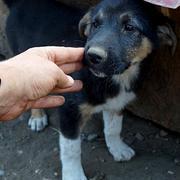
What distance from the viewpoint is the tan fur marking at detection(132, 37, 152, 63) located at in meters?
2.85

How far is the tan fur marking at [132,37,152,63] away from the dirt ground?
909mm

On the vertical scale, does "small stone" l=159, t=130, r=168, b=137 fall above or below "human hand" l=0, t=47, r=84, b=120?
below

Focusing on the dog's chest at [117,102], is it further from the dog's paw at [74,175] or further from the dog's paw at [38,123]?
the dog's paw at [38,123]

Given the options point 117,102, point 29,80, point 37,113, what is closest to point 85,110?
point 117,102

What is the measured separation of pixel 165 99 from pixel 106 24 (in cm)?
102

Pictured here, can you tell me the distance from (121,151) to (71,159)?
415 millimetres

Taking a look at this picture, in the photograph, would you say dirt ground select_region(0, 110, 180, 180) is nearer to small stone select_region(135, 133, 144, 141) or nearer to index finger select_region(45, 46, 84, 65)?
small stone select_region(135, 133, 144, 141)

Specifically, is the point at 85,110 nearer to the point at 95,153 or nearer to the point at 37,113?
the point at 95,153

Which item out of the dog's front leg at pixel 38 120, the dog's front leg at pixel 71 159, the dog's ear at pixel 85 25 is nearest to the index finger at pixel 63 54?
the dog's ear at pixel 85 25

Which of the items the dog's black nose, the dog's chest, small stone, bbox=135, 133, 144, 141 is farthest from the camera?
small stone, bbox=135, 133, 144, 141

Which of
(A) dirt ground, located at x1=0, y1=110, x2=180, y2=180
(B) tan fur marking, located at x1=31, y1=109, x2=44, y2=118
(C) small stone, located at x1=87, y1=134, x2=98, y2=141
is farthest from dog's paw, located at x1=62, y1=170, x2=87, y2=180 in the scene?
(B) tan fur marking, located at x1=31, y1=109, x2=44, y2=118

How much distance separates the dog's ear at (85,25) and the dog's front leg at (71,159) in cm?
69

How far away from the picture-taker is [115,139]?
11.7 ft

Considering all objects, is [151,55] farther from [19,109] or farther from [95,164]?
[19,109]
